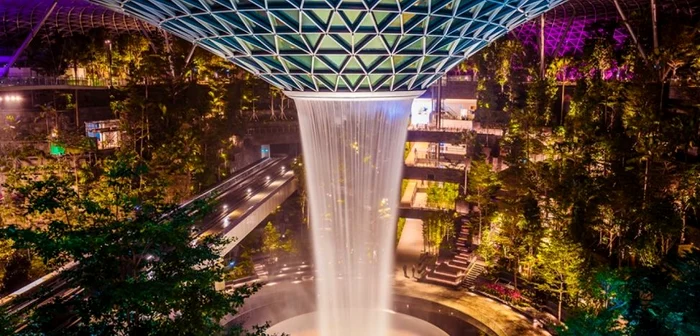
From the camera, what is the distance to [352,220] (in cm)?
4428

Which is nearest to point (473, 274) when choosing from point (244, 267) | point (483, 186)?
point (483, 186)

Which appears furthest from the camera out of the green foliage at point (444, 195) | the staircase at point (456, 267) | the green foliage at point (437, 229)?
the green foliage at point (444, 195)

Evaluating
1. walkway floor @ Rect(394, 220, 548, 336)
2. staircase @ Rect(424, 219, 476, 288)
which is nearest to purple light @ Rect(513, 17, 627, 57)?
staircase @ Rect(424, 219, 476, 288)

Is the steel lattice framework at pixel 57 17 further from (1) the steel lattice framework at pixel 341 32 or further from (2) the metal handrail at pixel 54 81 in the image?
(1) the steel lattice framework at pixel 341 32

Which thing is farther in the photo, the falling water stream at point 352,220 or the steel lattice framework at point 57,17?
the steel lattice framework at point 57,17

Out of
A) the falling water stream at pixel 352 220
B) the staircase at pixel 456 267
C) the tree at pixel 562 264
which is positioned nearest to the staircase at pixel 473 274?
the staircase at pixel 456 267

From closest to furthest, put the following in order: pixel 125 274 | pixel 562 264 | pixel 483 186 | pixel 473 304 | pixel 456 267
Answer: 1. pixel 125 274
2. pixel 562 264
3. pixel 473 304
4. pixel 483 186
5. pixel 456 267

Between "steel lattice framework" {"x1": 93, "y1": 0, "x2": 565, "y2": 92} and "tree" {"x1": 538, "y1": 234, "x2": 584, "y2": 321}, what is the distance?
12490mm

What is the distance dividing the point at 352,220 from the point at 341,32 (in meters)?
27.5

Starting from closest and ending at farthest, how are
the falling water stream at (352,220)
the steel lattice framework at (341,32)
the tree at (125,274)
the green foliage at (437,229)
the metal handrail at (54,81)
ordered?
the tree at (125,274)
the steel lattice framework at (341,32)
the falling water stream at (352,220)
the metal handrail at (54,81)
the green foliage at (437,229)

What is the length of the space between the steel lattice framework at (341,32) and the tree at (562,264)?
12.5m

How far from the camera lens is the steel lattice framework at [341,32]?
17859 mm

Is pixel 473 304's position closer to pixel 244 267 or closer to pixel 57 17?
pixel 244 267

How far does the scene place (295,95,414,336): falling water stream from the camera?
1267 inches
